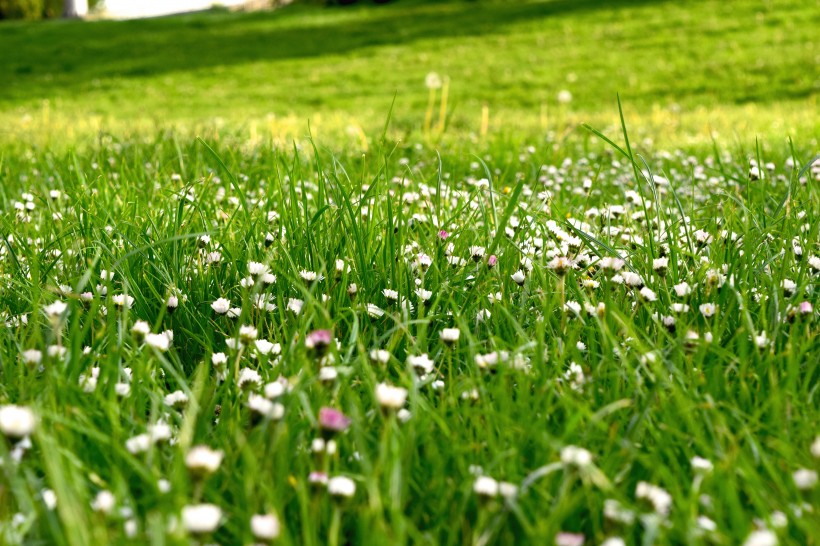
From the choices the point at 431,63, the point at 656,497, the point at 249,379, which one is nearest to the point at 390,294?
the point at 249,379

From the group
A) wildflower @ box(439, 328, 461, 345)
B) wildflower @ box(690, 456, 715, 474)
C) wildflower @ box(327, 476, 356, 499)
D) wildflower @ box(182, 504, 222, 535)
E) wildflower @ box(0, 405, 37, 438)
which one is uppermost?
wildflower @ box(0, 405, 37, 438)

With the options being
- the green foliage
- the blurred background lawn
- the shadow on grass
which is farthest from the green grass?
the green foliage

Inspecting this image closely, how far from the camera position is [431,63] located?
88.2 feet

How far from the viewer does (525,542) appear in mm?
1511

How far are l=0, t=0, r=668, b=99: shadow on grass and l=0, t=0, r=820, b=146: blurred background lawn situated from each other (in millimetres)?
115

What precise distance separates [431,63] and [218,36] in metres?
12.4

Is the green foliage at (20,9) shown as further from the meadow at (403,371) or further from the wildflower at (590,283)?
the wildflower at (590,283)

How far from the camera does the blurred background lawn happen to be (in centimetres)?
→ 1945

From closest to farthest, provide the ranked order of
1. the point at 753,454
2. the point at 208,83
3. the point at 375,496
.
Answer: the point at 375,496 < the point at 753,454 < the point at 208,83

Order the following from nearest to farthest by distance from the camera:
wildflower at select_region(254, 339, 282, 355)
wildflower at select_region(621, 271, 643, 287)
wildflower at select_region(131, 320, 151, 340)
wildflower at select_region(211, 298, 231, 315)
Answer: wildflower at select_region(131, 320, 151, 340)
wildflower at select_region(254, 339, 282, 355)
wildflower at select_region(211, 298, 231, 315)
wildflower at select_region(621, 271, 643, 287)

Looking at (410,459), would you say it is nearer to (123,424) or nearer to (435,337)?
(123,424)

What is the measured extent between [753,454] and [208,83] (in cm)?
2644

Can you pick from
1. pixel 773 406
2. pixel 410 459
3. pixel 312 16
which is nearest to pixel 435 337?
pixel 410 459

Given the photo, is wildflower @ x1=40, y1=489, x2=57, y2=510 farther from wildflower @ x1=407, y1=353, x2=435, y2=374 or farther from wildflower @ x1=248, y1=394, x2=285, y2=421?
wildflower @ x1=407, y1=353, x2=435, y2=374
